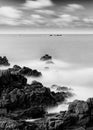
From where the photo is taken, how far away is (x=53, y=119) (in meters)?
18.3

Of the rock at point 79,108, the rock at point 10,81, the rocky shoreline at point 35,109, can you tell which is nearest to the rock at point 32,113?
the rocky shoreline at point 35,109

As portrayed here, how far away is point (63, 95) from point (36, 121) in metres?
8.60

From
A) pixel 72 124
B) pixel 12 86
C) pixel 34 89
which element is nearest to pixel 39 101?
pixel 34 89

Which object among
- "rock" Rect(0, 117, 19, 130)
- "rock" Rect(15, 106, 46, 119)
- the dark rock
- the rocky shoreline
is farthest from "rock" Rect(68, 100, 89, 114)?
"rock" Rect(0, 117, 19, 130)

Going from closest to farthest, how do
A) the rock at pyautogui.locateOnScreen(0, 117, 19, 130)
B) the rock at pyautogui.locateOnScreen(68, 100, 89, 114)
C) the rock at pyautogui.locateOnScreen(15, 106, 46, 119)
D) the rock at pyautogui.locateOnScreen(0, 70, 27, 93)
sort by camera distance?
the rock at pyautogui.locateOnScreen(0, 117, 19, 130), the rock at pyautogui.locateOnScreen(68, 100, 89, 114), the rock at pyautogui.locateOnScreen(15, 106, 46, 119), the rock at pyautogui.locateOnScreen(0, 70, 27, 93)

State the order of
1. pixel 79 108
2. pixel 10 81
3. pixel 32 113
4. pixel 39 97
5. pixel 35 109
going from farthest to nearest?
1. pixel 10 81
2. pixel 39 97
3. pixel 35 109
4. pixel 32 113
5. pixel 79 108

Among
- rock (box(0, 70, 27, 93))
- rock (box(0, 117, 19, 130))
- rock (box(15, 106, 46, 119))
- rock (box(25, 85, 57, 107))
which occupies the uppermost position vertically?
rock (box(0, 70, 27, 93))

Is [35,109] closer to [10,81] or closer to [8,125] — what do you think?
[8,125]

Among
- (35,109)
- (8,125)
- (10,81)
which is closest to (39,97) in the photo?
(35,109)

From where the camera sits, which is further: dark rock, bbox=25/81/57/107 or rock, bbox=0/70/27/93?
rock, bbox=0/70/27/93

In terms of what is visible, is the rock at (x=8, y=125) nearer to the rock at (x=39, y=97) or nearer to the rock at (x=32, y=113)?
the rock at (x=32, y=113)

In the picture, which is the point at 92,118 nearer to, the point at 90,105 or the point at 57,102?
the point at 90,105

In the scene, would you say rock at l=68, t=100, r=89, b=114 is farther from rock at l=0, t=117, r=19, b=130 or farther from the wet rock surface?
rock at l=0, t=117, r=19, b=130

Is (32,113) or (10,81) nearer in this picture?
(32,113)
